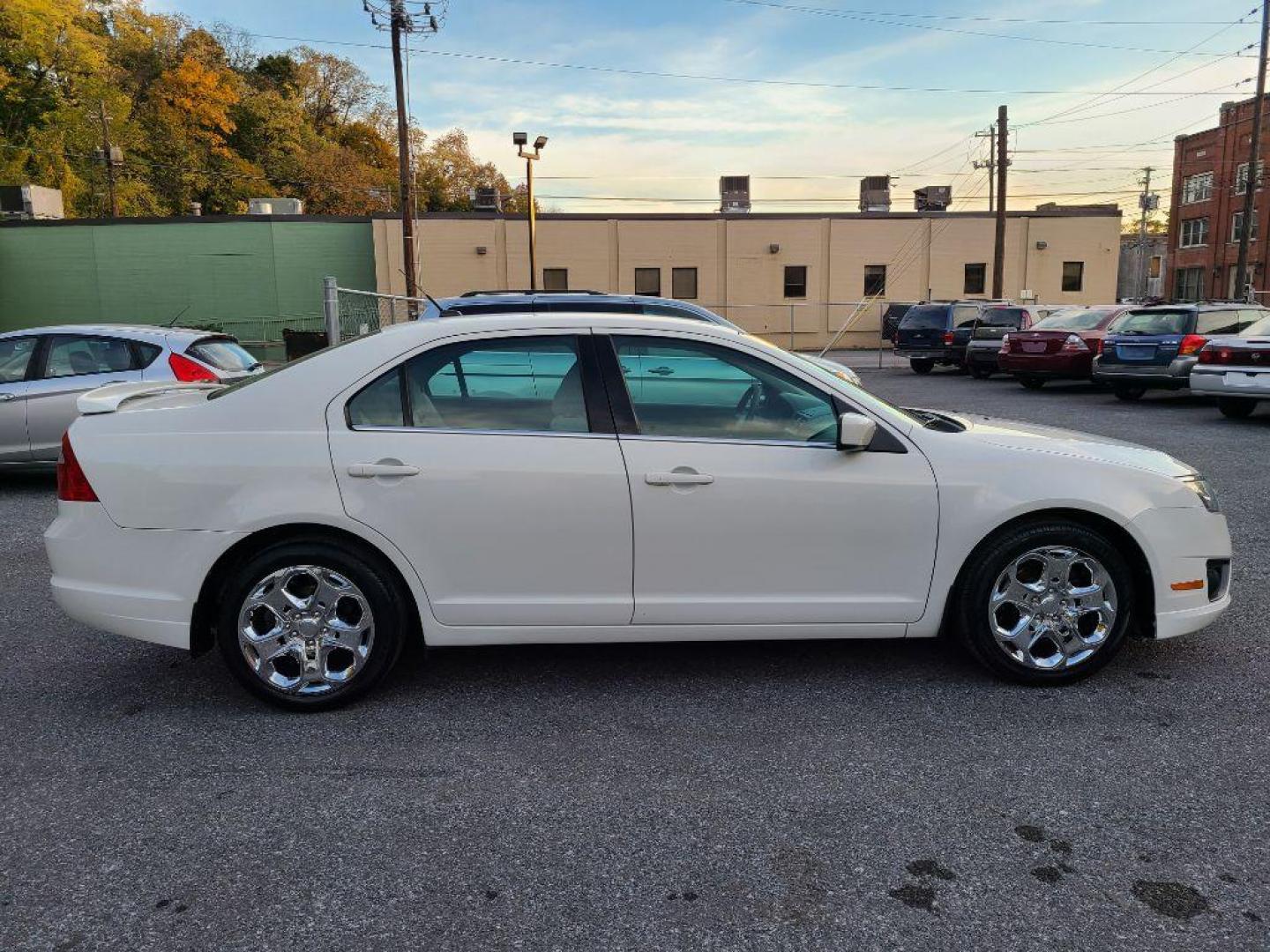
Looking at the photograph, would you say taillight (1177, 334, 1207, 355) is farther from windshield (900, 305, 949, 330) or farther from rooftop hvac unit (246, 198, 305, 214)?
rooftop hvac unit (246, 198, 305, 214)

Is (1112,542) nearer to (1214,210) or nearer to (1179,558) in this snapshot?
(1179,558)

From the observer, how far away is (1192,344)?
48.3ft

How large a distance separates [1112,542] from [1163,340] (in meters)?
13.2

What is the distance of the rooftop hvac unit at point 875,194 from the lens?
135 feet

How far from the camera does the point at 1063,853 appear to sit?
2.76 meters

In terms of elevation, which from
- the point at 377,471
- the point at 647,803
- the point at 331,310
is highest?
the point at 331,310

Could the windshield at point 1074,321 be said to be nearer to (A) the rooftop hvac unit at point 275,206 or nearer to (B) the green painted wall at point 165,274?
(B) the green painted wall at point 165,274

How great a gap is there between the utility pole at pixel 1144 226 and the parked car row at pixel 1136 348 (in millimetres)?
39573

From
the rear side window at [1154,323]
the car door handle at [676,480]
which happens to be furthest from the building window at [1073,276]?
the car door handle at [676,480]

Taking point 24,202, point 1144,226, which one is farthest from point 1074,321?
point 1144,226

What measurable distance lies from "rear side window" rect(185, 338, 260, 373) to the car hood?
6.93 m

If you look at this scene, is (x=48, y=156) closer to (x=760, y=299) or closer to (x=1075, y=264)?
(x=760, y=299)

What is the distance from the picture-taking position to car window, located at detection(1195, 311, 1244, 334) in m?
15.0

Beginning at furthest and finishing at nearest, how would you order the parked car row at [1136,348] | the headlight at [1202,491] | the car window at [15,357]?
1. the parked car row at [1136,348]
2. the car window at [15,357]
3. the headlight at [1202,491]
